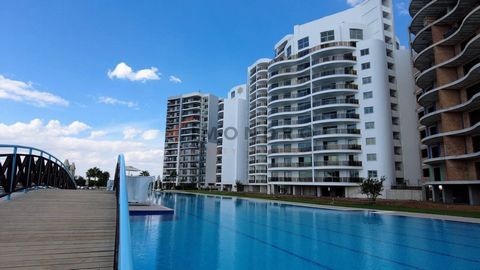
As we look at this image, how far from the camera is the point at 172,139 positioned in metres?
104

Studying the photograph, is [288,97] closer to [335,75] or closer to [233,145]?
[335,75]

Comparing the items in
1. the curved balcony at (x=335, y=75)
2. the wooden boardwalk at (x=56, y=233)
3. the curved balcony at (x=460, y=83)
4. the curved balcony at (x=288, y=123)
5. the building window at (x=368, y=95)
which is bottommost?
the wooden boardwalk at (x=56, y=233)

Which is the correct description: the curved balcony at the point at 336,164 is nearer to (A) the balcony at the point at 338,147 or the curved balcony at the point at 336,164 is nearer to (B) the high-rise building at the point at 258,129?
(A) the balcony at the point at 338,147

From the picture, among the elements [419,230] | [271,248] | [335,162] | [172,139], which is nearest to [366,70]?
[335,162]

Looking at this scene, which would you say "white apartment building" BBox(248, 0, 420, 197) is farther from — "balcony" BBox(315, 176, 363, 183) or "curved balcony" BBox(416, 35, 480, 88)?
"curved balcony" BBox(416, 35, 480, 88)

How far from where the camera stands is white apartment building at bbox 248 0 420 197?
4653 cm

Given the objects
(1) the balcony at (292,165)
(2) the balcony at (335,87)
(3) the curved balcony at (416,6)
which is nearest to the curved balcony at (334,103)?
(2) the balcony at (335,87)

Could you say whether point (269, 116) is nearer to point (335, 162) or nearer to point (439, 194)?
point (335, 162)

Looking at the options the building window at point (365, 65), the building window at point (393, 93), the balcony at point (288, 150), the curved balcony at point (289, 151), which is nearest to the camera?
the building window at point (365, 65)

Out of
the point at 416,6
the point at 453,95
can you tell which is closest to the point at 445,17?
the point at 416,6

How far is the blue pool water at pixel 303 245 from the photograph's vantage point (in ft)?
30.8

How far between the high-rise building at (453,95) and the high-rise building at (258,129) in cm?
3501

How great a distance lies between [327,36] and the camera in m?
54.3

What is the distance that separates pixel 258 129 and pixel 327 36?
2582cm
